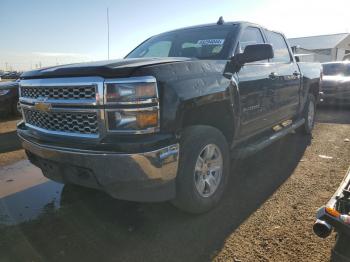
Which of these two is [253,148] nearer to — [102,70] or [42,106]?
[102,70]

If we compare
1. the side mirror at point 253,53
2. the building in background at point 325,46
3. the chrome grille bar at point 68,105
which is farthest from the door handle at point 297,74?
the building in background at point 325,46

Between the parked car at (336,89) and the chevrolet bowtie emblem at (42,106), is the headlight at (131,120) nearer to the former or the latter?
the chevrolet bowtie emblem at (42,106)

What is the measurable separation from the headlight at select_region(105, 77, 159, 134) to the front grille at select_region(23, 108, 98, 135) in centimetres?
18

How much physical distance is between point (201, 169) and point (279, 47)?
3.20 m

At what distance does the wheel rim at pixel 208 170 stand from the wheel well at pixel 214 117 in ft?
0.95

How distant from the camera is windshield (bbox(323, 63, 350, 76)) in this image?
11.1 m

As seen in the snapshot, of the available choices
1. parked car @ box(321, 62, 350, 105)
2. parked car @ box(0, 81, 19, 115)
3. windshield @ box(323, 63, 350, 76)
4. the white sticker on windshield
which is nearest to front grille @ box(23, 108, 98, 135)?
the white sticker on windshield

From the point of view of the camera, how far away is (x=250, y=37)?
4.30 metres

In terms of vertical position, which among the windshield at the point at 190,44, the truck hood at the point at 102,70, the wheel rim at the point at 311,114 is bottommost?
the wheel rim at the point at 311,114

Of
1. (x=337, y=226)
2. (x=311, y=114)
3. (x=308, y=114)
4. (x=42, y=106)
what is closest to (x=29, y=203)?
(x=42, y=106)

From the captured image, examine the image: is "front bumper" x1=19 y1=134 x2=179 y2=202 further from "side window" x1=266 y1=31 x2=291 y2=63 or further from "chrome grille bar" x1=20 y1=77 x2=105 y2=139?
"side window" x1=266 y1=31 x2=291 y2=63

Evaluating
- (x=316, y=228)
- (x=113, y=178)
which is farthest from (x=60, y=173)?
(x=316, y=228)

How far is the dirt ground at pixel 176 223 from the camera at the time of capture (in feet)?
8.71

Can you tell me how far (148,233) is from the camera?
2.97 meters
